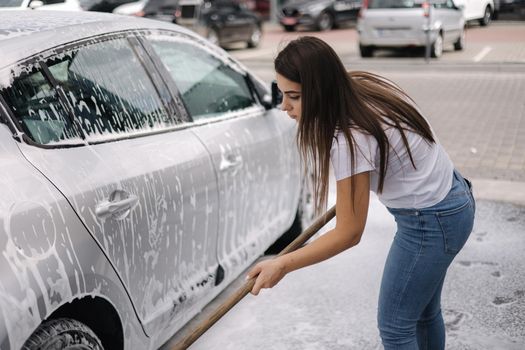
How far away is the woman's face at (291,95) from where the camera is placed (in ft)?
7.04

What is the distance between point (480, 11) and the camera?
2198 centimetres

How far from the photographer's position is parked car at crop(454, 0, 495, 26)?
21.0 m

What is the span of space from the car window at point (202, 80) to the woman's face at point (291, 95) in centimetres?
128

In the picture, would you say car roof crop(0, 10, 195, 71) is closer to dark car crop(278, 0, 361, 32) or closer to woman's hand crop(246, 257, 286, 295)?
woman's hand crop(246, 257, 286, 295)

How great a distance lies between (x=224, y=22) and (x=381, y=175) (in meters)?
15.7

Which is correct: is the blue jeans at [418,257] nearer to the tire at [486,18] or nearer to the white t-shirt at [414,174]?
the white t-shirt at [414,174]

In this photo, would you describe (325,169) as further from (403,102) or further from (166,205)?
(166,205)

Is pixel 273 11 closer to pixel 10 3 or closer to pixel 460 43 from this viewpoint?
pixel 460 43

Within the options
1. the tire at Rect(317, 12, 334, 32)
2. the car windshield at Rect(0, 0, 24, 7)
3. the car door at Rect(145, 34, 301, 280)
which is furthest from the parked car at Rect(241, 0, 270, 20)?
the car door at Rect(145, 34, 301, 280)

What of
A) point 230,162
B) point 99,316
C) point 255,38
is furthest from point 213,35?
point 99,316

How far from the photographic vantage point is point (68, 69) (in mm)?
2699

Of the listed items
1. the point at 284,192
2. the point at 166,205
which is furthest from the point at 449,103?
the point at 166,205

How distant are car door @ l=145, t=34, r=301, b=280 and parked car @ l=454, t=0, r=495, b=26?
1778 cm

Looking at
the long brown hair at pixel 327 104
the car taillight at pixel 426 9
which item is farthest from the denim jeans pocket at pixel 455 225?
the car taillight at pixel 426 9
